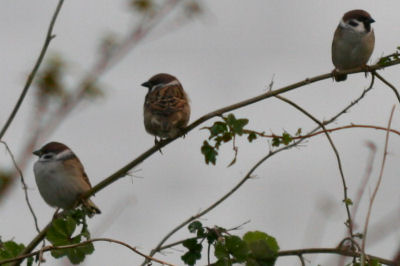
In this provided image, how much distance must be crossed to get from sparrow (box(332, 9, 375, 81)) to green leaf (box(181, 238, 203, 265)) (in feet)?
10.9

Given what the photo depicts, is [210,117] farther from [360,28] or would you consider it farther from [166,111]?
[360,28]

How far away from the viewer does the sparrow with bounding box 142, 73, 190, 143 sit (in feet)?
13.3

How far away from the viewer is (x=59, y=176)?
4391 mm

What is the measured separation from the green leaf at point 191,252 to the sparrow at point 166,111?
63.8 inches

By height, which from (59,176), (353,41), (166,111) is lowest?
(59,176)

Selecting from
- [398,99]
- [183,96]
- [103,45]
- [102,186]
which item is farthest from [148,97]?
[398,99]

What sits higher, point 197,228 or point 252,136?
point 252,136

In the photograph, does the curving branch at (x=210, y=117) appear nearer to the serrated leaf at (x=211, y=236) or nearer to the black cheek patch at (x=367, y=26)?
the serrated leaf at (x=211, y=236)

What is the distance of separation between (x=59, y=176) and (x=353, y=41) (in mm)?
2546

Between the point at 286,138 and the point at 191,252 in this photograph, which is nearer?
the point at 191,252

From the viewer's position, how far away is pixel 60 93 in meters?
2.64

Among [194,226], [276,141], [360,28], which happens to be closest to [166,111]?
[276,141]

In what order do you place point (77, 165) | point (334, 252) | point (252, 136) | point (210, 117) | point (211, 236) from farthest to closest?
point (77, 165) < point (252, 136) < point (210, 117) < point (211, 236) < point (334, 252)

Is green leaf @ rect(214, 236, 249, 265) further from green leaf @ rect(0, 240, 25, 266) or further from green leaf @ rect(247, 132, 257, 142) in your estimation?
green leaf @ rect(0, 240, 25, 266)
